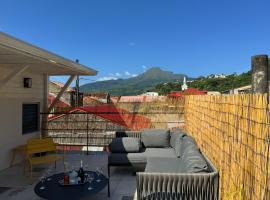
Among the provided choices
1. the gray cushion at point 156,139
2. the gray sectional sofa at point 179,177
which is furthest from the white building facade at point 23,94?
the gray sectional sofa at point 179,177

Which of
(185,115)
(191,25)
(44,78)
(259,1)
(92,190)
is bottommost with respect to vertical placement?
(92,190)

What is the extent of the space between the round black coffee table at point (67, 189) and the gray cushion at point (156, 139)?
7.92 ft

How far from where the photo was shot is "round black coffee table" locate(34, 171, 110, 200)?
4.20 metres

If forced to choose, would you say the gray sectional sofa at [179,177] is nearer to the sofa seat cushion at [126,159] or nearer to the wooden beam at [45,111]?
the sofa seat cushion at [126,159]

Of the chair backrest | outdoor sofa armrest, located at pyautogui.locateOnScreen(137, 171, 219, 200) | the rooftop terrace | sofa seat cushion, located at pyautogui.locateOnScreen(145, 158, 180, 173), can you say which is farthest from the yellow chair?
outdoor sofa armrest, located at pyautogui.locateOnScreen(137, 171, 219, 200)

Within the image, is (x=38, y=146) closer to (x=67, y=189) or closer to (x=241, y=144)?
(x=67, y=189)

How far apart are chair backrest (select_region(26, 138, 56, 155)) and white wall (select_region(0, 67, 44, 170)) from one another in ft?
1.81

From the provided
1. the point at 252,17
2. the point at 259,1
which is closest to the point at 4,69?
the point at 259,1

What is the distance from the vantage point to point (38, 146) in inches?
278

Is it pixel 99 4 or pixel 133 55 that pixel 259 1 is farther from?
pixel 133 55

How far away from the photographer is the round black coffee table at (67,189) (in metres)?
4.20

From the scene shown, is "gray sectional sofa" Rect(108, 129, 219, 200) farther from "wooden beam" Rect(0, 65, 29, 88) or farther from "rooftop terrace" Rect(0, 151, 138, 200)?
"wooden beam" Rect(0, 65, 29, 88)

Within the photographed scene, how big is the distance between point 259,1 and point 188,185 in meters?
18.7

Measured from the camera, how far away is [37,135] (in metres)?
8.91
